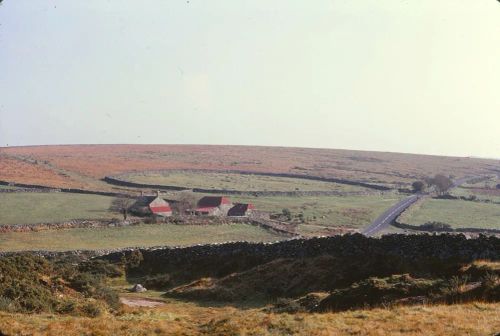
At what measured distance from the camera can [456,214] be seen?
79.4 meters

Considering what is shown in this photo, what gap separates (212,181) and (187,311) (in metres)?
99.5

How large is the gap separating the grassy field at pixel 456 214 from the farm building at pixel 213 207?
22.9m

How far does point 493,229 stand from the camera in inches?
2554

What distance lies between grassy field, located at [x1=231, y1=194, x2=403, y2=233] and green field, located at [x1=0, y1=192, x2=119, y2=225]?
2232 cm

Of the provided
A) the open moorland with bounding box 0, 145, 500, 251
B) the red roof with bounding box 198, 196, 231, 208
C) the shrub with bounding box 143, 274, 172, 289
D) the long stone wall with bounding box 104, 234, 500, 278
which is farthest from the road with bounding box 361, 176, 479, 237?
the shrub with bounding box 143, 274, 172, 289

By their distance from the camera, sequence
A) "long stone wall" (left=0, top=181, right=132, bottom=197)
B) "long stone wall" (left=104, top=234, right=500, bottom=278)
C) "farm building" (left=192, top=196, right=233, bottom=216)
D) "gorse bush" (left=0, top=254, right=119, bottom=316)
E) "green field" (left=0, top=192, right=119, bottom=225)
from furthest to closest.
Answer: "long stone wall" (left=0, top=181, right=132, bottom=197), "farm building" (left=192, top=196, right=233, bottom=216), "green field" (left=0, top=192, right=119, bottom=225), "long stone wall" (left=104, top=234, right=500, bottom=278), "gorse bush" (left=0, top=254, right=119, bottom=316)

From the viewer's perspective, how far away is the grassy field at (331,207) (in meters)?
70.2

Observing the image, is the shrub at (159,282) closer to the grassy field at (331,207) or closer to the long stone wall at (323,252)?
the long stone wall at (323,252)

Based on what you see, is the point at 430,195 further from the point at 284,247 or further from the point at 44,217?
the point at 284,247

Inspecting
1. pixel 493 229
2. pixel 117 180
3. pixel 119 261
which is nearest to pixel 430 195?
pixel 493 229

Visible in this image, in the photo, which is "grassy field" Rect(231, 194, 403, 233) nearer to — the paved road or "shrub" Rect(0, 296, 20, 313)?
the paved road

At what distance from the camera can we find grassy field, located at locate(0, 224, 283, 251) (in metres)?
47.4

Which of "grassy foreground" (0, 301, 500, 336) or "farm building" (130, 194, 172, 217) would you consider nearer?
"grassy foreground" (0, 301, 500, 336)

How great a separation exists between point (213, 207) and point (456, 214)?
3338 centimetres
